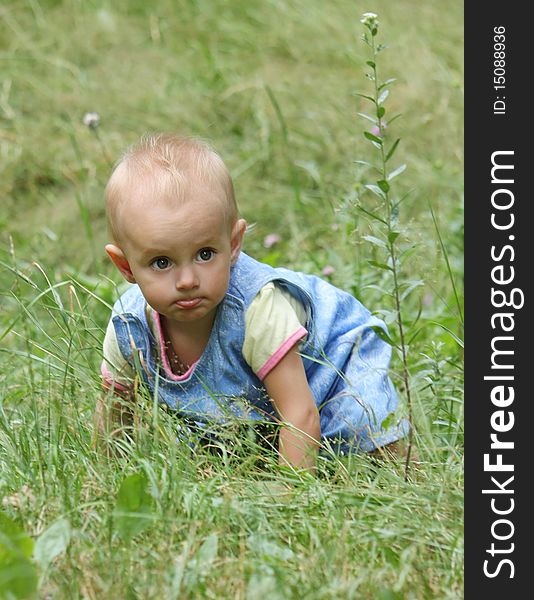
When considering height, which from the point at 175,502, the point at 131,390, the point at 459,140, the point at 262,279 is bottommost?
the point at 175,502

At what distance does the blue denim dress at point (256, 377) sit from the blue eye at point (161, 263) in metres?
0.19

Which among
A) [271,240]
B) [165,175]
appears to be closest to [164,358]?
[165,175]

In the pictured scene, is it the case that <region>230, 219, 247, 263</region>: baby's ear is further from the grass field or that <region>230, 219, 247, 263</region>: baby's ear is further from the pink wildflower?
the pink wildflower

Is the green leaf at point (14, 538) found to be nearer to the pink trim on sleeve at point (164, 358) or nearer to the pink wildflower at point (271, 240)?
the pink trim on sleeve at point (164, 358)

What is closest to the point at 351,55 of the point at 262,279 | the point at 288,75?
the point at 288,75

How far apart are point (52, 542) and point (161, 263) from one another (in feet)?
2.64

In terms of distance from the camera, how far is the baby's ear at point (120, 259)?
268 centimetres

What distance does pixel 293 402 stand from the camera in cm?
264

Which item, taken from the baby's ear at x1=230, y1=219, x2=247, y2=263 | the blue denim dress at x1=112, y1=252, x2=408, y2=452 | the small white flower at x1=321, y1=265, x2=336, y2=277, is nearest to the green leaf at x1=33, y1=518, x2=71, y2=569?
the blue denim dress at x1=112, y1=252, x2=408, y2=452

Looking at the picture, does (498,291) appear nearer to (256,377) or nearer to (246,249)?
(256,377)

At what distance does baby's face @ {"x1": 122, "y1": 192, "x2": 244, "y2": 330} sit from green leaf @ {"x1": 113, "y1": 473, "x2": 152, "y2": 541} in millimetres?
573

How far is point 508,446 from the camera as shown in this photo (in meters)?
2.13

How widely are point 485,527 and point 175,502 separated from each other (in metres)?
0.55

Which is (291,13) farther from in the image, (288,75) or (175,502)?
(175,502)
